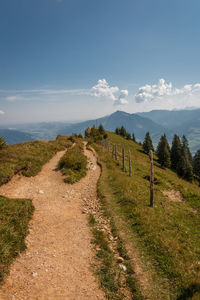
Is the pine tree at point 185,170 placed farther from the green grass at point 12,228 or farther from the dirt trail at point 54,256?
the green grass at point 12,228

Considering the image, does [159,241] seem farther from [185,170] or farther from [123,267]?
[185,170]

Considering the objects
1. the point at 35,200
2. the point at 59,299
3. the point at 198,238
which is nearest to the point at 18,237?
the point at 59,299

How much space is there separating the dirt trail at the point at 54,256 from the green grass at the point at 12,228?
1.12 feet

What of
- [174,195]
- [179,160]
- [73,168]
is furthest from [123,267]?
[179,160]

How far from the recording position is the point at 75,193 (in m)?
13.2

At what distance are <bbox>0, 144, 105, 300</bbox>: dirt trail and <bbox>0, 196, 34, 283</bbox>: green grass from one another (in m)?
0.34

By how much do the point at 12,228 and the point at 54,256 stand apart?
8.37 ft

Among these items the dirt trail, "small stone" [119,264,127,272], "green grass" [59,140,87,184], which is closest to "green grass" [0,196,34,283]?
the dirt trail

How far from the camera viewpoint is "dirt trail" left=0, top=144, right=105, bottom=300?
494cm

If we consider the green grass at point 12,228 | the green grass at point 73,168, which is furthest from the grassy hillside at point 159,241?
the green grass at point 12,228

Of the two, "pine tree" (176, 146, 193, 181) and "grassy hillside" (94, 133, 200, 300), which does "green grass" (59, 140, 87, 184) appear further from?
"pine tree" (176, 146, 193, 181)

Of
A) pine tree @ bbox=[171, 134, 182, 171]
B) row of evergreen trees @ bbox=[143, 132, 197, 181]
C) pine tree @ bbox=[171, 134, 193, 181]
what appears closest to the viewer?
pine tree @ bbox=[171, 134, 193, 181]

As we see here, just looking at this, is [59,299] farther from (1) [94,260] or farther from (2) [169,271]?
(2) [169,271]

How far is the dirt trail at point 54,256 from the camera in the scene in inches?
195
